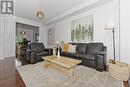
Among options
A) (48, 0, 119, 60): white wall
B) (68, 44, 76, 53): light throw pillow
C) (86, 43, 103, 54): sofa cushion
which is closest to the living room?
(48, 0, 119, 60): white wall

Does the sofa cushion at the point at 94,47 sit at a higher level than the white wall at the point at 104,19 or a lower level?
lower

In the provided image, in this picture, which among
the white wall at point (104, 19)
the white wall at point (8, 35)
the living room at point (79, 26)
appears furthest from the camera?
the white wall at point (8, 35)

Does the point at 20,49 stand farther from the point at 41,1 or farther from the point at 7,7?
the point at 41,1

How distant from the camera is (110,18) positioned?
409 centimetres

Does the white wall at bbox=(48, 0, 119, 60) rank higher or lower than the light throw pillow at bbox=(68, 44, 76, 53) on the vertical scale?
higher

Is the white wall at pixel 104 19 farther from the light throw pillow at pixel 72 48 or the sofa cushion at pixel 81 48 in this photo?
the light throw pillow at pixel 72 48

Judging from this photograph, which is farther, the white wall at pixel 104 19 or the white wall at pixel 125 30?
the white wall at pixel 104 19

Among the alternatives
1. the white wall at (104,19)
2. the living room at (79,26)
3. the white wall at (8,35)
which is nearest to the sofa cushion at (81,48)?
the living room at (79,26)

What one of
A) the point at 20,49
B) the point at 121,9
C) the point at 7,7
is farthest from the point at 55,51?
the point at 20,49

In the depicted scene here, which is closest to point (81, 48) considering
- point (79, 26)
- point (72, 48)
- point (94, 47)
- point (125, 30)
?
point (72, 48)

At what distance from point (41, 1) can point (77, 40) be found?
8.10ft

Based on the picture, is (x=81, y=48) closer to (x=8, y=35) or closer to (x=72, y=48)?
(x=72, y=48)

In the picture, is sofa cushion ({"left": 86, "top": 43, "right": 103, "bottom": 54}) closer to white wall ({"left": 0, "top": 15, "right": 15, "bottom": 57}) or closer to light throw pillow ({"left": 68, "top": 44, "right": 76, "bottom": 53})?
light throw pillow ({"left": 68, "top": 44, "right": 76, "bottom": 53})

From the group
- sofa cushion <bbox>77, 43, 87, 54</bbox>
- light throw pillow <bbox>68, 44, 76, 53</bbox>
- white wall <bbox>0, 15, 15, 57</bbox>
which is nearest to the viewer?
sofa cushion <bbox>77, 43, 87, 54</bbox>
